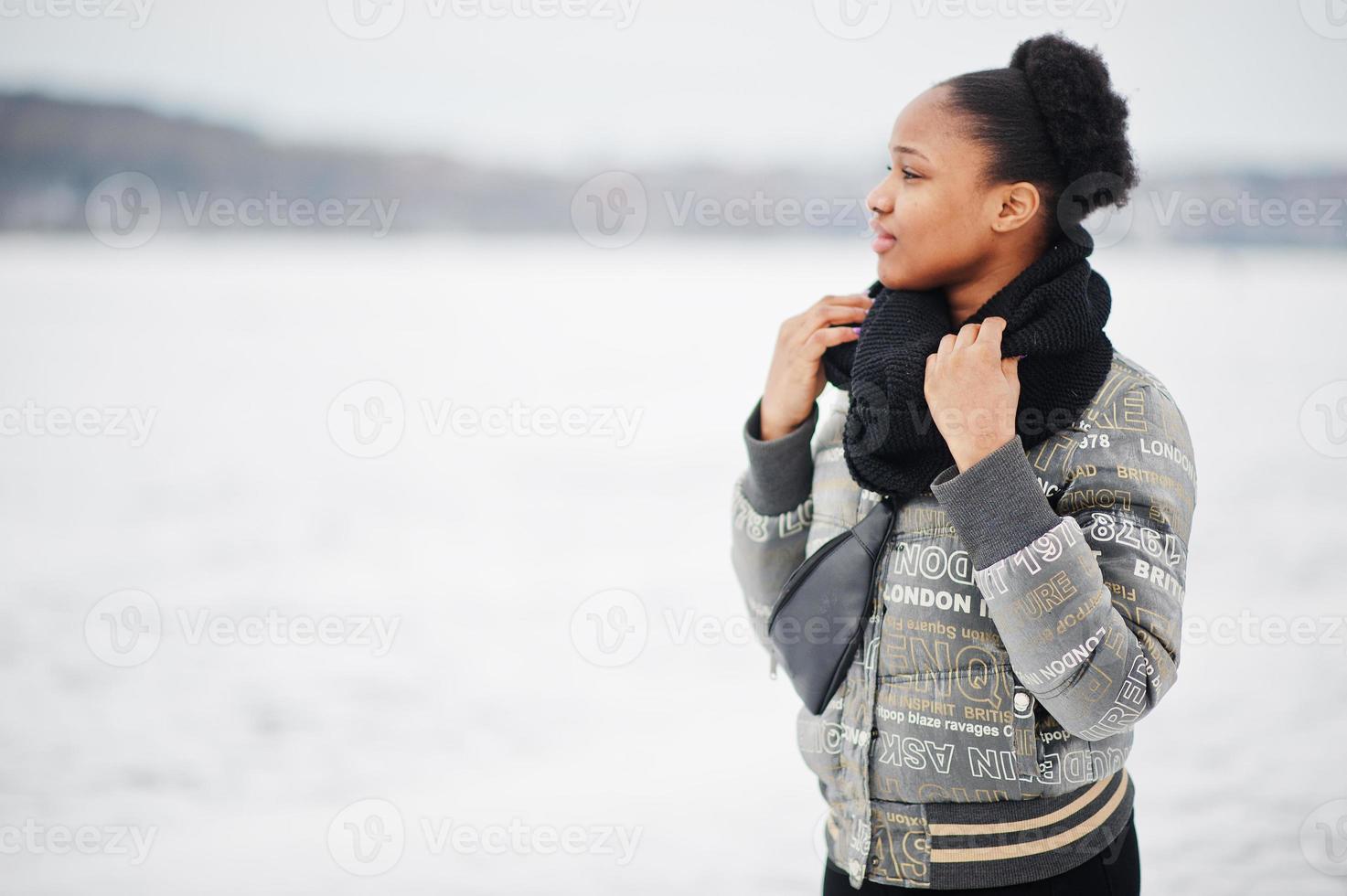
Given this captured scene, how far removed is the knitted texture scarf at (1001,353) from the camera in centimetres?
91

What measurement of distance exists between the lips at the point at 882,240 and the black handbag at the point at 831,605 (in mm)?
252

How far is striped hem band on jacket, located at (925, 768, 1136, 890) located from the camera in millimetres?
933

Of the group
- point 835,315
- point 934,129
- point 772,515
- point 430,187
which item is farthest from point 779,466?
point 430,187

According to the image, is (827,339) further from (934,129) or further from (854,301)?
(934,129)

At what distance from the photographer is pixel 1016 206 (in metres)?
0.97

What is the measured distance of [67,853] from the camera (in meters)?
2.02

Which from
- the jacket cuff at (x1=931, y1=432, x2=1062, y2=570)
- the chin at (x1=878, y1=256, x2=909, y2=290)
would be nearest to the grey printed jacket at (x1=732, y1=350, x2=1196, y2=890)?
the jacket cuff at (x1=931, y1=432, x2=1062, y2=570)

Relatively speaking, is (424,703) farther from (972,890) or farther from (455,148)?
(455,148)

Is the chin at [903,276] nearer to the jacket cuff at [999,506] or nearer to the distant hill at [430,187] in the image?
the jacket cuff at [999,506]

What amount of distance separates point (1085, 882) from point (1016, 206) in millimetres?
649

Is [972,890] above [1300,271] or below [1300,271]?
below

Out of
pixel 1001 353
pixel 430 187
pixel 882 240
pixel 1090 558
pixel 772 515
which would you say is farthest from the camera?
pixel 430 187

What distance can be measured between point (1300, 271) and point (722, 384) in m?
2.91

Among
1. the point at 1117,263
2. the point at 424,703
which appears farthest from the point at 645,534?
the point at 1117,263
